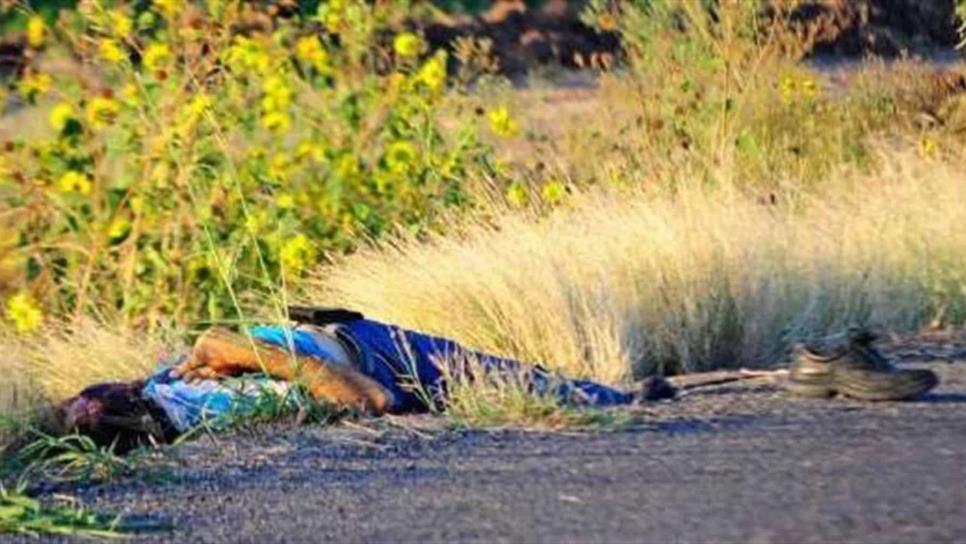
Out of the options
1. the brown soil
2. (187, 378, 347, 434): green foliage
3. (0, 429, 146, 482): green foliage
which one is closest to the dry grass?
(187, 378, 347, 434): green foliage

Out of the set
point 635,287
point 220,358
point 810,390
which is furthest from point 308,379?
point 635,287

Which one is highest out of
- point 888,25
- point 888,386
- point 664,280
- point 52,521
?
point 52,521

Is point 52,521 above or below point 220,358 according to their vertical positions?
above

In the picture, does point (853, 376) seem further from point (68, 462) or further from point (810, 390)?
point (68, 462)

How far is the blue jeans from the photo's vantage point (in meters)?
9.68

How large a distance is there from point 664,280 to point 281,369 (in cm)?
233

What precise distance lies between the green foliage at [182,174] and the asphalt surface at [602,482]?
320cm

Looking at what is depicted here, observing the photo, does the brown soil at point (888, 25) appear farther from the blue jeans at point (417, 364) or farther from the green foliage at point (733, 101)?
the blue jeans at point (417, 364)

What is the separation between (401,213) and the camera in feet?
44.9

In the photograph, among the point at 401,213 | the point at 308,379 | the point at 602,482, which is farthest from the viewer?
the point at 401,213

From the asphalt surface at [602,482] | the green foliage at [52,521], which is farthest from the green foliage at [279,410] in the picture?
the green foliage at [52,521]

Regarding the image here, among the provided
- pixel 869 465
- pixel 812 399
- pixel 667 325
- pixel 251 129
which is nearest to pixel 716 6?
pixel 251 129

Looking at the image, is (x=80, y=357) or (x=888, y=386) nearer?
(x=888, y=386)

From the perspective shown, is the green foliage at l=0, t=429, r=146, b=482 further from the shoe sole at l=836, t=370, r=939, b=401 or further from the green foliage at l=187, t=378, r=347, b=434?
the shoe sole at l=836, t=370, r=939, b=401
